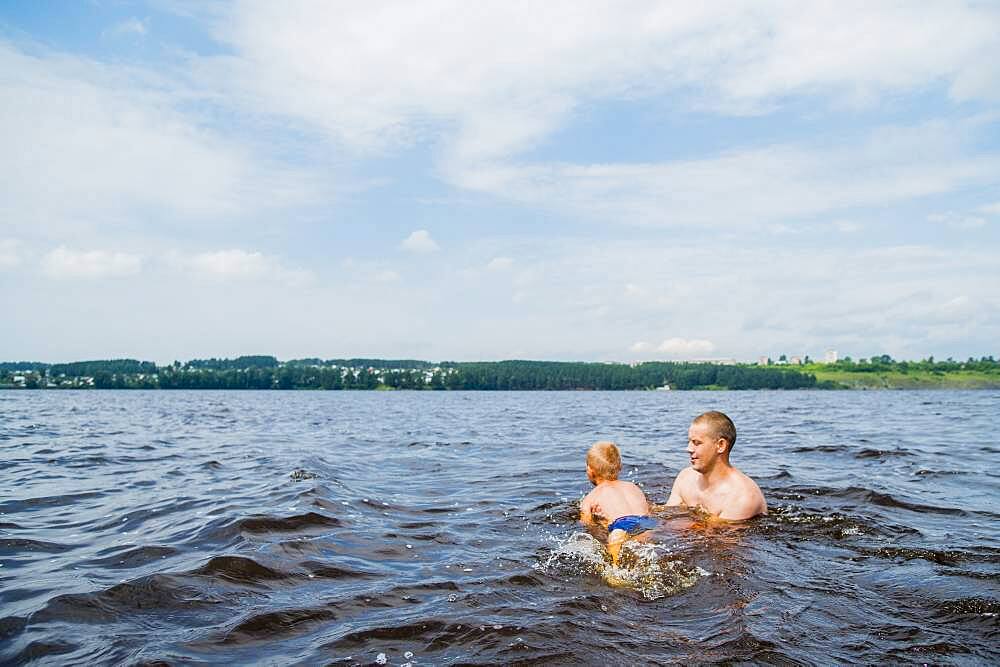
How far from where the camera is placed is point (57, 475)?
516 inches

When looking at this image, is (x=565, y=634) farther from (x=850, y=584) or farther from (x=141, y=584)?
(x=141, y=584)

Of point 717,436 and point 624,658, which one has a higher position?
point 717,436

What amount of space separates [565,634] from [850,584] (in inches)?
120

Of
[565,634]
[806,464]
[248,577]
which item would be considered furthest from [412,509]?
[806,464]

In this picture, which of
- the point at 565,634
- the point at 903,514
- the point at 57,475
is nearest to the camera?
the point at 565,634

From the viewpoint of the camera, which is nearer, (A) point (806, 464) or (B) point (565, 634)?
(B) point (565, 634)

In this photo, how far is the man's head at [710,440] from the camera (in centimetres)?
902

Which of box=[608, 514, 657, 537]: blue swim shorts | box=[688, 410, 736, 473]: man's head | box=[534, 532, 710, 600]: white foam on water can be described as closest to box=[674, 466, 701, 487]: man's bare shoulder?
box=[688, 410, 736, 473]: man's head

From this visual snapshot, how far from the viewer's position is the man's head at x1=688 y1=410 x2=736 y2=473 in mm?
9023

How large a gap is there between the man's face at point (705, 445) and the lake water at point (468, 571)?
878 mm

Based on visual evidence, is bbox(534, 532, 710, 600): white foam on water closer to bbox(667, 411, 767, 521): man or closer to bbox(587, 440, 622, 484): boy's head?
bbox(587, 440, 622, 484): boy's head

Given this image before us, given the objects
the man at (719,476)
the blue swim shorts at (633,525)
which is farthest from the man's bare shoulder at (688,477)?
the blue swim shorts at (633,525)

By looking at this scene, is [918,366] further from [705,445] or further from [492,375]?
[705,445]

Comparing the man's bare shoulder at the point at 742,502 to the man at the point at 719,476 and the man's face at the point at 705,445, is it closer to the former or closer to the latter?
the man at the point at 719,476
